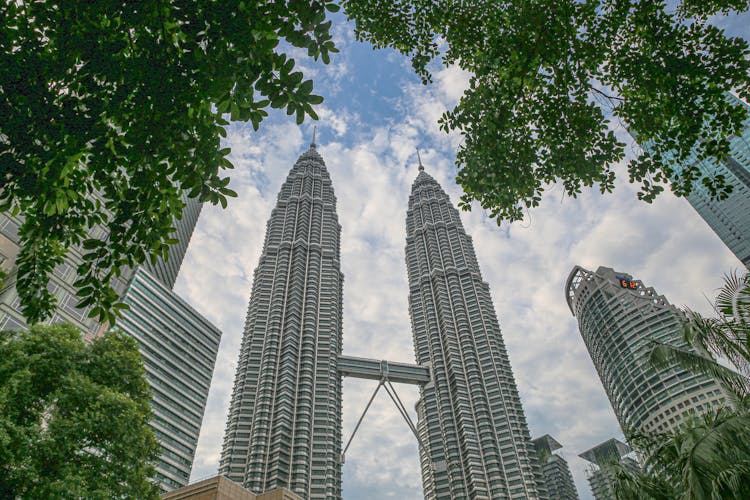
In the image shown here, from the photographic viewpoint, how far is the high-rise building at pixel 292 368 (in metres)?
79.7

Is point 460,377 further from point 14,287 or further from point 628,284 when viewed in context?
point 14,287

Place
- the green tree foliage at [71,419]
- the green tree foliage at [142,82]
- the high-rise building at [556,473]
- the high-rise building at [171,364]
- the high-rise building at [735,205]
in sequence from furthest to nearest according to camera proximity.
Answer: the high-rise building at [556,473] → the high-rise building at [735,205] → the high-rise building at [171,364] → the green tree foliage at [71,419] → the green tree foliage at [142,82]

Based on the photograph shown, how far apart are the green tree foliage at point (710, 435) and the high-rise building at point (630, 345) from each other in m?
76.1

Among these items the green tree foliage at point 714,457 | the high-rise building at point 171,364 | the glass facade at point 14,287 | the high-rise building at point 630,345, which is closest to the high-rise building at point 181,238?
the high-rise building at point 171,364

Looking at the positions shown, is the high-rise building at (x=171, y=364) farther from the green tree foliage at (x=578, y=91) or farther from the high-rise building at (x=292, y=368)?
the green tree foliage at (x=578, y=91)

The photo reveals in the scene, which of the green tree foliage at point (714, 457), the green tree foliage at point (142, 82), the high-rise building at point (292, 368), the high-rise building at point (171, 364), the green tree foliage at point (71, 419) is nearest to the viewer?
the green tree foliage at point (142, 82)

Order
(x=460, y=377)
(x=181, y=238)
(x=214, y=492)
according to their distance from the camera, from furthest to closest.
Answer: (x=460, y=377) < (x=181, y=238) < (x=214, y=492)

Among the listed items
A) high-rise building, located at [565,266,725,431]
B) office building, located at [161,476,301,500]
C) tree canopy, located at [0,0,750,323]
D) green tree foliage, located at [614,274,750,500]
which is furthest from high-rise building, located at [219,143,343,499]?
tree canopy, located at [0,0,750,323]

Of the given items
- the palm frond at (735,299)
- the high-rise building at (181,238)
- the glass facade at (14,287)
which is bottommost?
the palm frond at (735,299)

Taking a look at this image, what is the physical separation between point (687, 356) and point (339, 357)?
92075mm

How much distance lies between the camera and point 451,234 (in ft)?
397

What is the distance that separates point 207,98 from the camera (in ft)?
17.0

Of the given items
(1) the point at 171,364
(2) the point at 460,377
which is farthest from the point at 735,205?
(1) the point at 171,364

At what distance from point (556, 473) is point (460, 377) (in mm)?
118837
